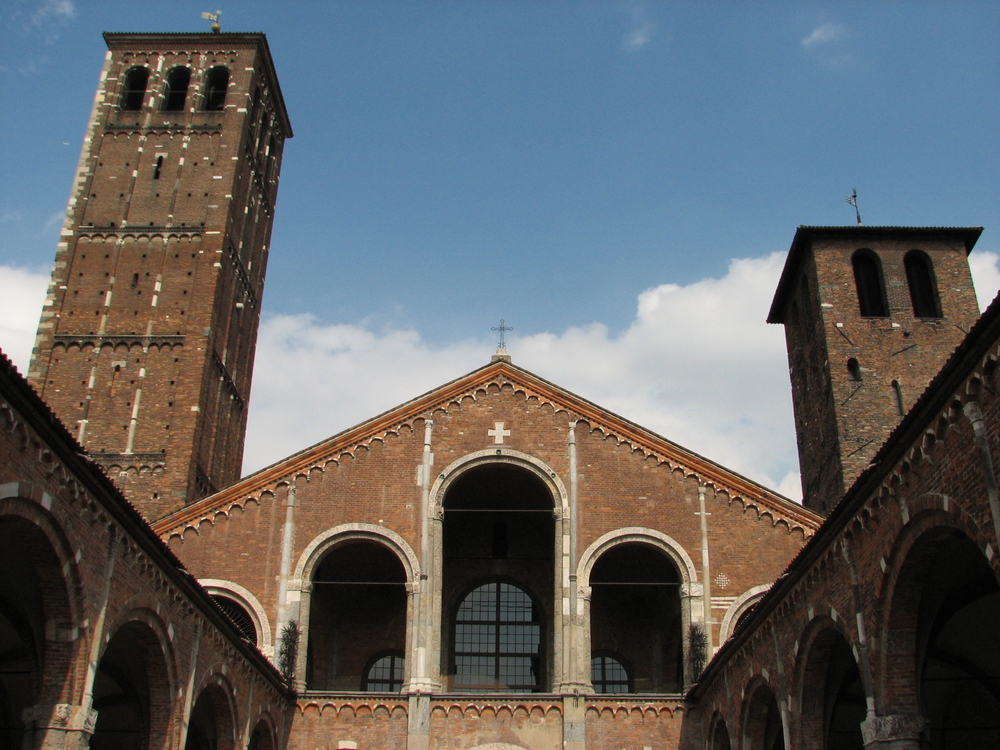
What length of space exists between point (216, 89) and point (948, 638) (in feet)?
95.8

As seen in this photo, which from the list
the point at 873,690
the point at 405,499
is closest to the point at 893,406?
the point at 405,499

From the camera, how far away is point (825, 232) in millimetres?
29797

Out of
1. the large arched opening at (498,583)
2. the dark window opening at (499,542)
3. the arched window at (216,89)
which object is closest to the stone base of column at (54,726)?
the large arched opening at (498,583)

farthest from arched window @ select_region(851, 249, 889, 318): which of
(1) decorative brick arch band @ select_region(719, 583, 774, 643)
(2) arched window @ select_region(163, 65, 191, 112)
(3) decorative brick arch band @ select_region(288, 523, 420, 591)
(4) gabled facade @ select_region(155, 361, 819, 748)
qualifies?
(2) arched window @ select_region(163, 65, 191, 112)

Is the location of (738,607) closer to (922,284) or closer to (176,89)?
(922,284)

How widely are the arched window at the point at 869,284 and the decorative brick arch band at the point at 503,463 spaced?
1102 centimetres

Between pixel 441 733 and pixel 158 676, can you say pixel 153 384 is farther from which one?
pixel 158 676

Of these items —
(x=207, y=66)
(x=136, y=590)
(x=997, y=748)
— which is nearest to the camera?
(x=136, y=590)

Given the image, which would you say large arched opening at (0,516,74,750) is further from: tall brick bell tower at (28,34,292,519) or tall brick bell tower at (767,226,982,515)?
tall brick bell tower at (767,226,982,515)

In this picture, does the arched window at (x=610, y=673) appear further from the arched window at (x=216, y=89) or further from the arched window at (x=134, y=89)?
the arched window at (x=134, y=89)

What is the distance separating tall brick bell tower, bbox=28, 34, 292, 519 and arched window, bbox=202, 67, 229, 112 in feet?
0.18

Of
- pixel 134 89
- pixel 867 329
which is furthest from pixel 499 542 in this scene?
pixel 134 89

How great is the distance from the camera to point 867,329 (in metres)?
28.6

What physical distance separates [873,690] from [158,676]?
963 cm
